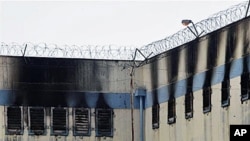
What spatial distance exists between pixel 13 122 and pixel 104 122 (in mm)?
3731

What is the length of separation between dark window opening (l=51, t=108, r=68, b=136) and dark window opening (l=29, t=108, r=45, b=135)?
0.42 meters

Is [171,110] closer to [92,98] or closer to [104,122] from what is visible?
[104,122]

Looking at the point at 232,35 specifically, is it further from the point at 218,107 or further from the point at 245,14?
the point at 218,107

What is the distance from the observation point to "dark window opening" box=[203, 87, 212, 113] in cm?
2364

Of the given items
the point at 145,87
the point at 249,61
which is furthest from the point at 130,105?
the point at 249,61

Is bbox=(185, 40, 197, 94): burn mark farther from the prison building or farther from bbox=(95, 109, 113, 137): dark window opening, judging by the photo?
bbox=(95, 109, 113, 137): dark window opening

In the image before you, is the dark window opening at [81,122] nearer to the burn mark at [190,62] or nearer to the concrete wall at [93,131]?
the concrete wall at [93,131]

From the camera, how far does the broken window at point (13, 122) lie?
28.6 meters

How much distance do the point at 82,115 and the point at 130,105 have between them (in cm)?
206

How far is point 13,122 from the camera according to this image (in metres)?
28.6

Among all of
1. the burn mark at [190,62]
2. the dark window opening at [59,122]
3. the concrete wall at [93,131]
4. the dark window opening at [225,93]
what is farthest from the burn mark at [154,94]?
the dark window opening at [225,93]

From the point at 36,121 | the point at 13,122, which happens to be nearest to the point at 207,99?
the point at 36,121

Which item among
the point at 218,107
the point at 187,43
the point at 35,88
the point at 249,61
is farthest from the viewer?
the point at 35,88

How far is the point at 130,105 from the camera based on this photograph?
29609 mm
